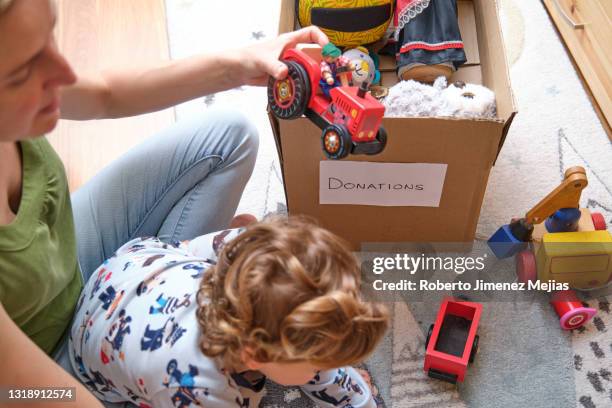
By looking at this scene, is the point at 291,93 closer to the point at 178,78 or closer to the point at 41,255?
the point at 178,78

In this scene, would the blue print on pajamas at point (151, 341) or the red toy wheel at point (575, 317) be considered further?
the red toy wheel at point (575, 317)

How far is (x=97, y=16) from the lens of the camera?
1.55 metres

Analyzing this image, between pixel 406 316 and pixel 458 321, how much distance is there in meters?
0.09

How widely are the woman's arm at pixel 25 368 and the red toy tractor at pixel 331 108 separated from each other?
426mm

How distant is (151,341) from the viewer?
0.70 metres

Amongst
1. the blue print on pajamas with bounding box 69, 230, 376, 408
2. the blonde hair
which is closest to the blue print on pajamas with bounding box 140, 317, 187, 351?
the blue print on pajamas with bounding box 69, 230, 376, 408

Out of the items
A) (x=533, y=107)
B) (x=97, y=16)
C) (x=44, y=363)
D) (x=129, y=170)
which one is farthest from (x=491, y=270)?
(x=97, y=16)

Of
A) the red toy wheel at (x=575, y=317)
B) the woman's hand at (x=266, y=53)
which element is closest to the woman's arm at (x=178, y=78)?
the woman's hand at (x=266, y=53)

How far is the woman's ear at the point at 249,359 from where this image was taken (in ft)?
2.09

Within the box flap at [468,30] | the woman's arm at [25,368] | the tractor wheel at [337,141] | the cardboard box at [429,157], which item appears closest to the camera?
the woman's arm at [25,368]

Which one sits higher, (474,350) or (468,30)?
(468,30)

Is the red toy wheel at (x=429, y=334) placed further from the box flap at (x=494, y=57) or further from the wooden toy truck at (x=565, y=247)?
the box flap at (x=494, y=57)

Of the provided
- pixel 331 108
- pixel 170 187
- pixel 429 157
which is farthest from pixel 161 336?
pixel 429 157

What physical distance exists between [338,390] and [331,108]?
1.30 ft
